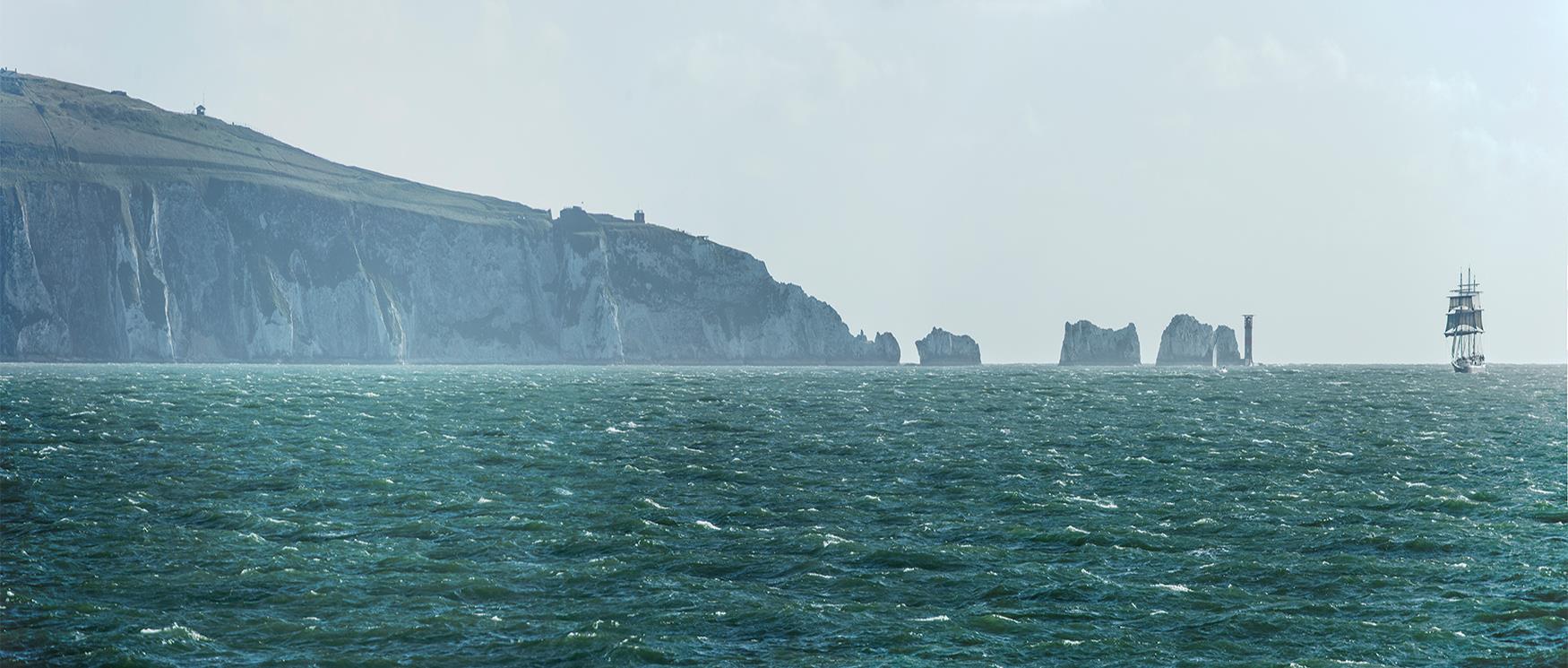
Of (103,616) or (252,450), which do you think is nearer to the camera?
(103,616)

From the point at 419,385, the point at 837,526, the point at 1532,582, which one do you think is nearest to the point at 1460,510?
the point at 1532,582

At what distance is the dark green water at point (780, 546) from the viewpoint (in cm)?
2662

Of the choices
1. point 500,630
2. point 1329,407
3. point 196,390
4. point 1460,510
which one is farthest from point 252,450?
point 1329,407

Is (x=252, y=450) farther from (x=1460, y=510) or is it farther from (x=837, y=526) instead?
(x=1460, y=510)

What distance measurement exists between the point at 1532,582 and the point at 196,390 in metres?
108

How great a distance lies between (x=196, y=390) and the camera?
115m

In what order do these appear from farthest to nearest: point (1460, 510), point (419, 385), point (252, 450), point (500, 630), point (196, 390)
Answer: point (419, 385) < point (196, 390) < point (252, 450) < point (1460, 510) < point (500, 630)

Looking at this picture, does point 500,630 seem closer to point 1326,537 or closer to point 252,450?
point 1326,537

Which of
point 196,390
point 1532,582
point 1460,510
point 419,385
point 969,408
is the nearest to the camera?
point 1532,582

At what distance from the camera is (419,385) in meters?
136

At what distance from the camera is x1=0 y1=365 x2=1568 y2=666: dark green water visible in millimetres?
26625

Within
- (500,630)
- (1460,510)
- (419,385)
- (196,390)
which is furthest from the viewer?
(419,385)

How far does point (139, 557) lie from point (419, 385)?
10430 centimetres

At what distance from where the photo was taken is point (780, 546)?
1406 inches
